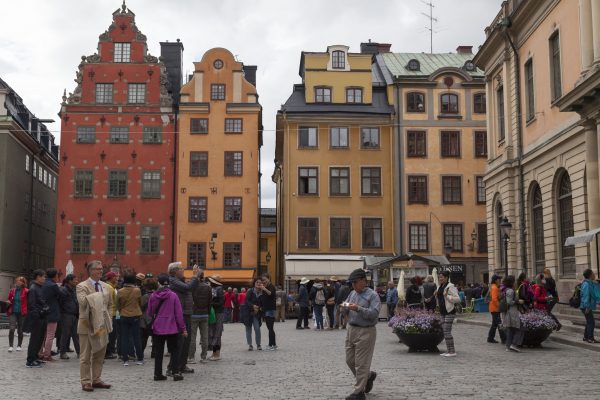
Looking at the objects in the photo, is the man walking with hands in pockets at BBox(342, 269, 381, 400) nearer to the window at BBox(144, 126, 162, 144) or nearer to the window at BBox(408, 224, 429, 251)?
the window at BBox(408, 224, 429, 251)

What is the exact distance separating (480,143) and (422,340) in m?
32.7

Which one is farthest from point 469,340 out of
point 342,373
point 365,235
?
point 365,235

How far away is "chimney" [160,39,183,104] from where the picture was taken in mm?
51938

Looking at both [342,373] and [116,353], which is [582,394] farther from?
[116,353]

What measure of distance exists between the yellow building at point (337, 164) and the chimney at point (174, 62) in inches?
322

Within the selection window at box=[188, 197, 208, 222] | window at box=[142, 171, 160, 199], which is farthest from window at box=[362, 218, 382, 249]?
window at box=[142, 171, 160, 199]

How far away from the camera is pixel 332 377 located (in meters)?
13.0

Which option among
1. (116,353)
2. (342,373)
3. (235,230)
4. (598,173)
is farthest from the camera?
(235,230)

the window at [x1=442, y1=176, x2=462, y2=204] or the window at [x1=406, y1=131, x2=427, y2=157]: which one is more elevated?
the window at [x1=406, y1=131, x2=427, y2=157]

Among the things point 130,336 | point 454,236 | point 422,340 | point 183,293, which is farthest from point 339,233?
point 183,293

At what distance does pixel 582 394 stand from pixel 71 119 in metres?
41.2

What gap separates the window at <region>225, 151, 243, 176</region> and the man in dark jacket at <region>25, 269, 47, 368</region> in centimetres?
3126

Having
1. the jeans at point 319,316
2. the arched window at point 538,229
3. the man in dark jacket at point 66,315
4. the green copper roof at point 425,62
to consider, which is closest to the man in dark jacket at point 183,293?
the man in dark jacket at point 66,315

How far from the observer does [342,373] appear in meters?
13.5
